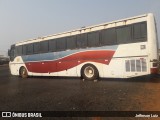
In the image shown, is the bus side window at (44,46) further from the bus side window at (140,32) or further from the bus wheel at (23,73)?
the bus side window at (140,32)

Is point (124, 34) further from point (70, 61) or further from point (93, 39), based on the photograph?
point (70, 61)

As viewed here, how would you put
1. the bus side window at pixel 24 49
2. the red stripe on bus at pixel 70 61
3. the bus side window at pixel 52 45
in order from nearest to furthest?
the red stripe on bus at pixel 70 61 < the bus side window at pixel 52 45 < the bus side window at pixel 24 49

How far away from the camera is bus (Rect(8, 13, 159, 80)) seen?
1320cm

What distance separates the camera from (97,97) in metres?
10.1

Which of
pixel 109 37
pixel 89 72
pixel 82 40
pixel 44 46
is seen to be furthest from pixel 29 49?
pixel 109 37

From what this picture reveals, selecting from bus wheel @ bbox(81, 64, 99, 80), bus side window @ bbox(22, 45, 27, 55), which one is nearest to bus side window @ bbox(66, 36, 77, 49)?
bus wheel @ bbox(81, 64, 99, 80)

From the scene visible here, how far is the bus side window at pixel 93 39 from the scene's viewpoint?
15.6m

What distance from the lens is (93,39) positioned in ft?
51.9

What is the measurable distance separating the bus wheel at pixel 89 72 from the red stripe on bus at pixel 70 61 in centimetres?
43

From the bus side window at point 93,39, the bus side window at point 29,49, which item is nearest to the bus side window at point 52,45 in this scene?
the bus side window at point 29,49

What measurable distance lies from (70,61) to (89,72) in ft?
5.74

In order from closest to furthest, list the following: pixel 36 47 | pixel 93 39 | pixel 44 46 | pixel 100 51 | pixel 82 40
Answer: pixel 100 51 → pixel 93 39 → pixel 82 40 → pixel 44 46 → pixel 36 47

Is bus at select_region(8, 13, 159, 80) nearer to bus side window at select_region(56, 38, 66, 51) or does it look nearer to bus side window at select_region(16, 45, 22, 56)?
bus side window at select_region(56, 38, 66, 51)

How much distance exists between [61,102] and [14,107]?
1752 mm
